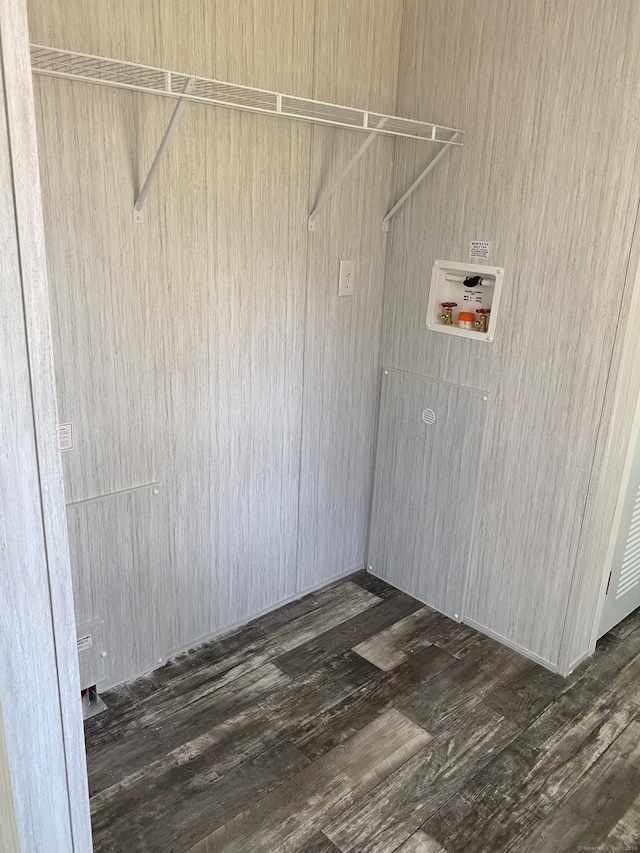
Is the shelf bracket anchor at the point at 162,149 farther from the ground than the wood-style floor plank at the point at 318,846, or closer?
farther from the ground

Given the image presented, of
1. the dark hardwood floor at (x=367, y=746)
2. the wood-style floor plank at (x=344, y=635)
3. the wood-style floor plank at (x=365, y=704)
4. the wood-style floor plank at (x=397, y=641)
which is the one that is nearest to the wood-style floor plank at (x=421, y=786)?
the dark hardwood floor at (x=367, y=746)

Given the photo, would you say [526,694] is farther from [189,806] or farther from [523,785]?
[189,806]

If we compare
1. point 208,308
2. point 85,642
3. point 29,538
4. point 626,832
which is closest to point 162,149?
point 208,308

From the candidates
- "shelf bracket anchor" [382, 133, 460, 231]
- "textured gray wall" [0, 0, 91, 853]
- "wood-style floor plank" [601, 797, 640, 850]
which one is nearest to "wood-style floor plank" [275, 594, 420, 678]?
"wood-style floor plank" [601, 797, 640, 850]

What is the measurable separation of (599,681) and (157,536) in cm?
164

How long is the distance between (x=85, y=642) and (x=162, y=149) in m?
1.49

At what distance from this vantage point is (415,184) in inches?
96.1

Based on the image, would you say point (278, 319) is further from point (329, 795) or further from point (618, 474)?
point (329, 795)

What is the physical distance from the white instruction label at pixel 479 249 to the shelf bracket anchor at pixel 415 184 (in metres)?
0.33

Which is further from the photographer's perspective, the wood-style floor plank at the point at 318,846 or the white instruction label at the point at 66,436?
the white instruction label at the point at 66,436

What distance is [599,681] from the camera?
233 cm

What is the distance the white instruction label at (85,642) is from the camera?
204cm

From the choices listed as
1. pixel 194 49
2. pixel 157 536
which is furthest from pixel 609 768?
pixel 194 49

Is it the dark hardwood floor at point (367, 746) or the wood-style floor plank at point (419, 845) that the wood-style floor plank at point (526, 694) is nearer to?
the dark hardwood floor at point (367, 746)
